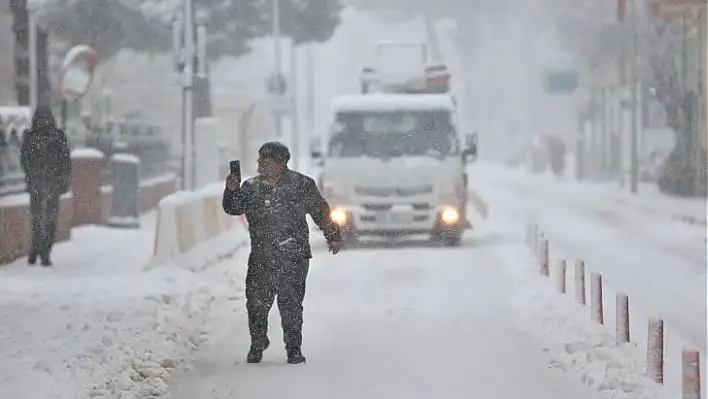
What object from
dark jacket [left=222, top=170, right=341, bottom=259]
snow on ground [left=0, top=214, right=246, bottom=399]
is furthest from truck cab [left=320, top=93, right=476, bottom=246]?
dark jacket [left=222, top=170, right=341, bottom=259]

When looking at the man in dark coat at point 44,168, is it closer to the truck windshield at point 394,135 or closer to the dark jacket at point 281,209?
the truck windshield at point 394,135

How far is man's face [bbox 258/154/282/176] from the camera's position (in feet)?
33.0

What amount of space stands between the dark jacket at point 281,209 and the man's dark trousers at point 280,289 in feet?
0.28

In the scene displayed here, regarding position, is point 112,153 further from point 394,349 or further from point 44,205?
point 394,349

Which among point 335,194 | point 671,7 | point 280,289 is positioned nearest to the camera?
point 280,289

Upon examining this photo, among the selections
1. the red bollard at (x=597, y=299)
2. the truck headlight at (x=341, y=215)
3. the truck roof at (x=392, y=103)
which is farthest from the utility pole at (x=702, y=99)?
the red bollard at (x=597, y=299)

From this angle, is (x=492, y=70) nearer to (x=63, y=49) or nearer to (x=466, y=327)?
(x=63, y=49)

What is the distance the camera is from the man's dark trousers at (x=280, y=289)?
408 inches

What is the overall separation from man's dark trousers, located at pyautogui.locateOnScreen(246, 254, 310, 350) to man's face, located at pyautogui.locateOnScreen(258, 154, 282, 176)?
632 millimetres

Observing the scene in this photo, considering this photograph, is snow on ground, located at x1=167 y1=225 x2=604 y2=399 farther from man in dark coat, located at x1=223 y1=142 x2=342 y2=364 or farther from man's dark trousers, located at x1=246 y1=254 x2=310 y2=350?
man in dark coat, located at x1=223 y1=142 x2=342 y2=364

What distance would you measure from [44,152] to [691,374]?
37.0 ft

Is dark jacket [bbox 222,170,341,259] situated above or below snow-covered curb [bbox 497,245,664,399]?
above

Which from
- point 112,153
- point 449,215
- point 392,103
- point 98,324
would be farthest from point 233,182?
point 112,153

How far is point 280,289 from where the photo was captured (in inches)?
409
